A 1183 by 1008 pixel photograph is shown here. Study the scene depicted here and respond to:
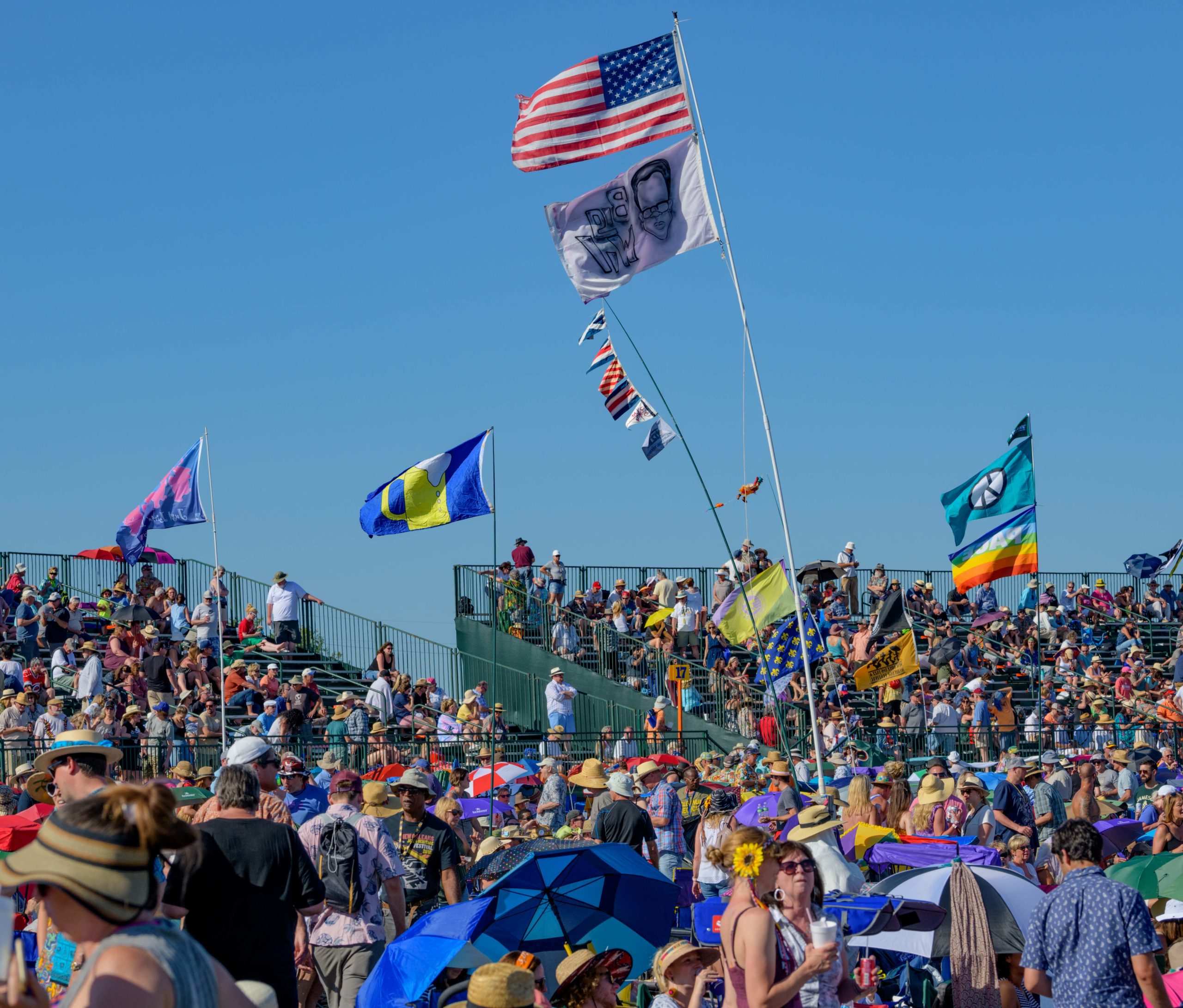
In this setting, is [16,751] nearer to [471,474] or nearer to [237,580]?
[471,474]

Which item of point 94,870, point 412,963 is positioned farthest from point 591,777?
point 94,870

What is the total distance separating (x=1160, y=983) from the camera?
5379mm

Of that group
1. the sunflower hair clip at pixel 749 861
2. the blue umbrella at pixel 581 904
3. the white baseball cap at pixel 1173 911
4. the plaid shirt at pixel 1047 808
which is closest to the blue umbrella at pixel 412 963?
the blue umbrella at pixel 581 904

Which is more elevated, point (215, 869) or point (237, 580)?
point (237, 580)

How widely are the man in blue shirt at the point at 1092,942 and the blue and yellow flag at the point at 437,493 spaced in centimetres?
1166

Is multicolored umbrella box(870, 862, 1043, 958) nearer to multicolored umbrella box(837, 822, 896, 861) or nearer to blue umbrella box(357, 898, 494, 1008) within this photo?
multicolored umbrella box(837, 822, 896, 861)

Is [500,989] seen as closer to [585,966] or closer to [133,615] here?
[585,966]

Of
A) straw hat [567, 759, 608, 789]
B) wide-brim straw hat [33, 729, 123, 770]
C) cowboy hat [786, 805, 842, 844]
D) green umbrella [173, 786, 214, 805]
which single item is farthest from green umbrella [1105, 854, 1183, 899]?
straw hat [567, 759, 608, 789]

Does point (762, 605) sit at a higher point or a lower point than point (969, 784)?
higher

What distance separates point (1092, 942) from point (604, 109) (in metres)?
11.3

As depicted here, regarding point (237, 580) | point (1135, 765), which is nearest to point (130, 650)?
point (237, 580)

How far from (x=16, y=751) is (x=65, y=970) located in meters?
12.6

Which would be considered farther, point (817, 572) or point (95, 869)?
point (817, 572)

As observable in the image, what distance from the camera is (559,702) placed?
25.4m
